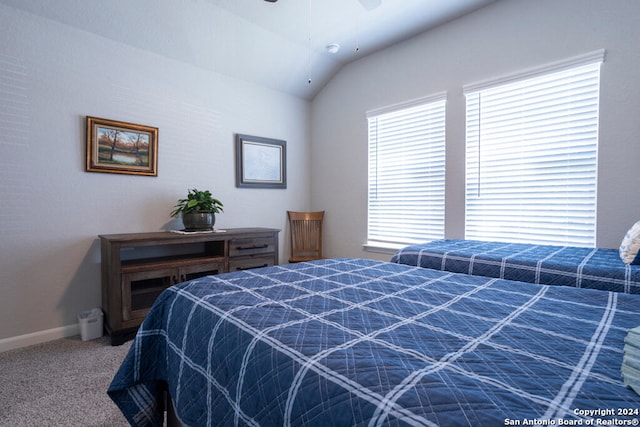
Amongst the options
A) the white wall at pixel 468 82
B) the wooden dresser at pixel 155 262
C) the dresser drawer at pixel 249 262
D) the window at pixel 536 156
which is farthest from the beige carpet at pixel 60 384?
the window at pixel 536 156

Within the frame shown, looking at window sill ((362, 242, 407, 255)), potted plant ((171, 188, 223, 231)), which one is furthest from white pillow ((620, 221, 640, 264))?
potted plant ((171, 188, 223, 231))

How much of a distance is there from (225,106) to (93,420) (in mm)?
2886

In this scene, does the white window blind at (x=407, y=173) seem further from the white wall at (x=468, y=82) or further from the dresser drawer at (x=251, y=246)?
the dresser drawer at (x=251, y=246)

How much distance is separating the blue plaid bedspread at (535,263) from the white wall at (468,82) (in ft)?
1.77

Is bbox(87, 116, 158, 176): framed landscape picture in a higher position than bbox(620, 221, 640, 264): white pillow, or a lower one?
higher

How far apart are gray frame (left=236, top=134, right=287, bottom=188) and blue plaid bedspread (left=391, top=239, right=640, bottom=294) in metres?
2.02

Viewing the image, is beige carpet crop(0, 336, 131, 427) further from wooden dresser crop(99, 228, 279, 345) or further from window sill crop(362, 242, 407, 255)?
window sill crop(362, 242, 407, 255)

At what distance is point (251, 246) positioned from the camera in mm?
3166

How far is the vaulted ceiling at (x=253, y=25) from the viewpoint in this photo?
2.54 metres

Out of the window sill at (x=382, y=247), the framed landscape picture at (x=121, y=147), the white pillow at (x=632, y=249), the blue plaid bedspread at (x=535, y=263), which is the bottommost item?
the window sill at (x=382, y=247)

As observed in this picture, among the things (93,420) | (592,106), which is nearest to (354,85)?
(592,106)

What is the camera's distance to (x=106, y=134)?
269cm

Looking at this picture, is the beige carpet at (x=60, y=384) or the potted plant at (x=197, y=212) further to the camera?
the potted plant at (x=197, y=212)

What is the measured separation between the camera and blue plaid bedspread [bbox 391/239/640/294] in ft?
5.12
